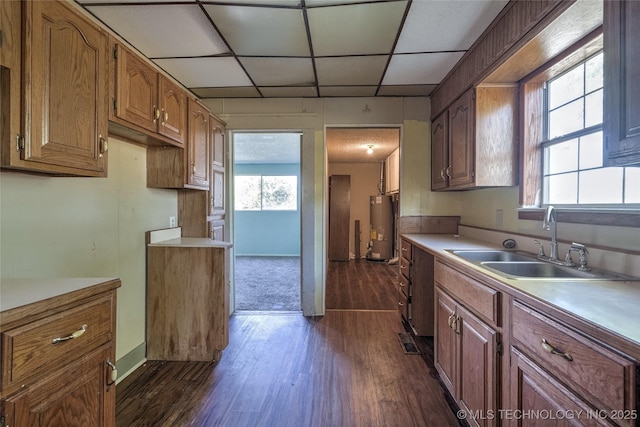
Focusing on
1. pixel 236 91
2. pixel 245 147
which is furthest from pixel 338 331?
pixel 245 147

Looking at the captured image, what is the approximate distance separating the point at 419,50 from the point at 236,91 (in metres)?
1.81

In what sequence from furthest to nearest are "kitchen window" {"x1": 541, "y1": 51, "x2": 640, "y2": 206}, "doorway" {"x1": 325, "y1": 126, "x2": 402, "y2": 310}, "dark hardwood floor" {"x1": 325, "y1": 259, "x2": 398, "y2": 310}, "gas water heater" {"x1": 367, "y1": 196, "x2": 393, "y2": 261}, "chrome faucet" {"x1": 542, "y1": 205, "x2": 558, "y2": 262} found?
"gas water heater" {"x1": 367, "y1": 196, "x2": 393, "y2": 261}, "doorway" {"x1": 325, "y1": 126, "x2": 402, "y2": 310}, "dark hardwood floor" {"x1": 325, "y1": 259, "x2": 398, "y2": 310}, "chrome faucet" {"x1": 542, "y1": 205, "x2": 558, "y2": 262}, "kitchen window" {"x1": 541, "y1": 51, "x2": 640, "y2": 206}

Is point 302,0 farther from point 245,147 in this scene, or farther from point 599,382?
point 245,147

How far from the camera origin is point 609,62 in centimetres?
98

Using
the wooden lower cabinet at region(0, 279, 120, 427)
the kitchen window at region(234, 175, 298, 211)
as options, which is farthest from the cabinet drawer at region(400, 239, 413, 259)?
the kitchen window at region(234, 175, 298, 211)

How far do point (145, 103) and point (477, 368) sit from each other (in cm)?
236

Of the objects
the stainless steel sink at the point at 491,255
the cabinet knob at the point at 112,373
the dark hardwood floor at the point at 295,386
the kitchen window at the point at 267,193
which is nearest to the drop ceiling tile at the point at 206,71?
the cabinet knob at the point at 112,373

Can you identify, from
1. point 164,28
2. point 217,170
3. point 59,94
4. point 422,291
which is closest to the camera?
point 59,94

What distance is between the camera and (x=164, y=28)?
6.27 ft

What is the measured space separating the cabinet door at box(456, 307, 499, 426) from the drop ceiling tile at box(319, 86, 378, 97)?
2.26 m

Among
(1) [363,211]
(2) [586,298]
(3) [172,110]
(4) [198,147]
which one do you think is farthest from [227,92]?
(1) [363,211]

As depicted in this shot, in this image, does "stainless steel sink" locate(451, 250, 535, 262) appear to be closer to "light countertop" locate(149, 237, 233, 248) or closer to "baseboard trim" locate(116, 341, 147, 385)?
"light countertop" locate(149, 237, 233, 248)

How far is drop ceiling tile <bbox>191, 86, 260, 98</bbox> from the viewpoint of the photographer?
116 inches

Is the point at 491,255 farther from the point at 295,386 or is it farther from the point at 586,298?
the point at 295,386
